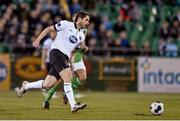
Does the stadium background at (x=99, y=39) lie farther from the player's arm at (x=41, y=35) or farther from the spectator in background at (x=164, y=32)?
the player's arm at (x=41, y=35)

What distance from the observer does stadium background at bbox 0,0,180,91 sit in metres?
27.6

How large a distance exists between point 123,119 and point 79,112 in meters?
2.01

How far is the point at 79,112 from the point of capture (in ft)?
50.8

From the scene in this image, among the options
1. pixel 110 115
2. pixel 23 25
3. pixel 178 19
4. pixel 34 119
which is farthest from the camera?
pixel 178 19

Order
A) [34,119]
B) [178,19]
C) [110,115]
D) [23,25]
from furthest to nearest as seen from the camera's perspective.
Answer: [178,19], [23,25], [110,115], [34,119]

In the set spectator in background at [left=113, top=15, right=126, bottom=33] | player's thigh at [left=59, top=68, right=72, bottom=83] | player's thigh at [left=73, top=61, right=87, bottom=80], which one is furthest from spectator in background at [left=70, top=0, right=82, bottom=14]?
player's thigh at [left=59, top=68, right=72, bottom=83]

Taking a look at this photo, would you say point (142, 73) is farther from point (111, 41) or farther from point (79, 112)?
point (79, 112)

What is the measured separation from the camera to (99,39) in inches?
1139

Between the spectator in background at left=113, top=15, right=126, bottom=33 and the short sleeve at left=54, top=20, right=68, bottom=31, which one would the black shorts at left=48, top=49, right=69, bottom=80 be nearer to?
the short sleeve at left=54, top=20, right=68, bottom=31

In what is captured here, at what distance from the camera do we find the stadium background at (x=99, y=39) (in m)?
27.6

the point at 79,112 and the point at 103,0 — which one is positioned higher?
the point at 103,0

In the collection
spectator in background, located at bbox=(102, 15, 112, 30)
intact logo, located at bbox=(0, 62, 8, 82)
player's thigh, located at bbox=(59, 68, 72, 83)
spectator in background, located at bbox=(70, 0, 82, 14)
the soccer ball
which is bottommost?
intact logo, located at bbox=(0, 62, 8, 82)

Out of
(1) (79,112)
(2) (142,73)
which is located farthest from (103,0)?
(1) (79,112)

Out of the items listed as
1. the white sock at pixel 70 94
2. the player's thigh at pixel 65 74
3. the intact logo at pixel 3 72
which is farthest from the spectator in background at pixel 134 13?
the white sock at pixel 70 94
